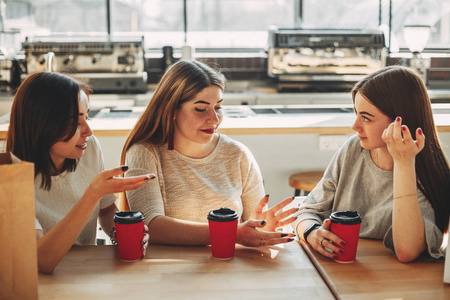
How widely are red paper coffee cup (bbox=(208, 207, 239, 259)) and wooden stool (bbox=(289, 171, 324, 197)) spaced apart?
62.3 inches

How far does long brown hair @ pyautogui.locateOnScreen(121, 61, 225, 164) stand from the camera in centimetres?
174

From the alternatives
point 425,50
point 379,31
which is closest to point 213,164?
point 379,31

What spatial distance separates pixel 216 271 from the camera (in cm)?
127

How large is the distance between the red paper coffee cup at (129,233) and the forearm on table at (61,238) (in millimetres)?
76

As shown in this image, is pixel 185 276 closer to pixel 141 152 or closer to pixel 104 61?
pixel 141 152

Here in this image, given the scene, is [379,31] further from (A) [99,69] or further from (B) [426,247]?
(B) [426,247]

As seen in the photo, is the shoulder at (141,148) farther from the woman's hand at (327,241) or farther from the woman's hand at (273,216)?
the woman's hand at (327,241)

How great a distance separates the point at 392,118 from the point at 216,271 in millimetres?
670

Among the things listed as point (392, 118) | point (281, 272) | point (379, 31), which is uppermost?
point (379, 31)

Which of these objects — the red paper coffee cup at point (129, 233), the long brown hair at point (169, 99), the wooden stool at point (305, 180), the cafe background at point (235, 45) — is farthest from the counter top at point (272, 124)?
the red paper coffee cup at point (129, 233)

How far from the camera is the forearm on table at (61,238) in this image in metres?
1.24

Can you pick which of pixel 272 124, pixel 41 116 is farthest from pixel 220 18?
pixel 41 116

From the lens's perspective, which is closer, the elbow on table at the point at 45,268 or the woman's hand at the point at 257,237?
the elbow on table at the point at 45,268

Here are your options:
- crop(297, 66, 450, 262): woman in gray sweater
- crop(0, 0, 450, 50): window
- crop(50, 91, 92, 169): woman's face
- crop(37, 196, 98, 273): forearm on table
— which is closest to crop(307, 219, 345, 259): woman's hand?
crop(297, 66, 450, 262): woman in gray sweater
